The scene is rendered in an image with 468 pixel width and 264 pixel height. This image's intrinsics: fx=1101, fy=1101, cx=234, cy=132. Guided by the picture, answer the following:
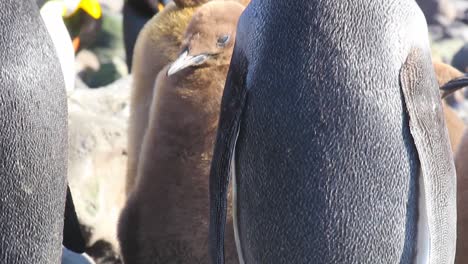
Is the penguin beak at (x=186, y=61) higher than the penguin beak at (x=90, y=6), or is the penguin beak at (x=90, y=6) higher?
the penguin beak at (x=186, y=61)

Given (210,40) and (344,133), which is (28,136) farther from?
(210,40)

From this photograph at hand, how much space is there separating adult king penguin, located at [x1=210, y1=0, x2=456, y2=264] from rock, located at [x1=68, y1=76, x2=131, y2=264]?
3.83 feet

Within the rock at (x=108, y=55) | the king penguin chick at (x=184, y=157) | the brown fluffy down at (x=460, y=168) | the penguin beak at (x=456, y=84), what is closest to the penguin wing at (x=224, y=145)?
the king penguin chick at (x=184, y=157)

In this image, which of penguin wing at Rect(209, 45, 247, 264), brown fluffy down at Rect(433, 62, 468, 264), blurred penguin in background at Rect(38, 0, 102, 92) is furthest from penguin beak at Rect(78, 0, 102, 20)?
penguin wing at Rect(209, 45, 247, 264)

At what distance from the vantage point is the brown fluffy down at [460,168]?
2.89 m

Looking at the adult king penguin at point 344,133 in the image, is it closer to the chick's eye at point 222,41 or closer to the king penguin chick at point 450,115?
the chick's eye at point 222,41

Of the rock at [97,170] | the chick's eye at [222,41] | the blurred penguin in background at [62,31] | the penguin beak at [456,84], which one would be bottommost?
the rock at [97,170]

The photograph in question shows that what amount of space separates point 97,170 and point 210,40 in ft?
2.68

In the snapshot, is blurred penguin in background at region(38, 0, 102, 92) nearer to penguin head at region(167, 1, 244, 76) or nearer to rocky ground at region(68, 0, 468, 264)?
rocky ground at region(68, 0, 468, 264)

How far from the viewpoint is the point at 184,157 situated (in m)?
2.95

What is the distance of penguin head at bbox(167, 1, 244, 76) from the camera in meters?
2.96

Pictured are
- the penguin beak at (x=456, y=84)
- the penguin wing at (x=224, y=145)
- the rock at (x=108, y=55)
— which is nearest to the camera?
the penguin wing at (x=224, y=145)

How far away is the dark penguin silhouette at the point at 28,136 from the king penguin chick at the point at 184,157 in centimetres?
61

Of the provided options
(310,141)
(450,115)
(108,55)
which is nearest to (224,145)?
(310,141)
